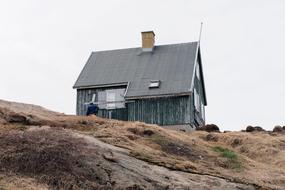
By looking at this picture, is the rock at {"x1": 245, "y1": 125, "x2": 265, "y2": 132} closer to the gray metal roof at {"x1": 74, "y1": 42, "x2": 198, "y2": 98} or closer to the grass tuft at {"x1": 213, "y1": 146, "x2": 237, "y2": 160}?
the gray metal roof at {"x1": 74, "y1": 42, "x2": 198, "y2": 98}

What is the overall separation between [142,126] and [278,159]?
7397 mm

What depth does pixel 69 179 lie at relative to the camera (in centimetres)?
2162

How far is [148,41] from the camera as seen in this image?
172 ft

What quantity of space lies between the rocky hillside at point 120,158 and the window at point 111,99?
1228 cm

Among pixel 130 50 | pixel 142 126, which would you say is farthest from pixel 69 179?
pixel 130 50

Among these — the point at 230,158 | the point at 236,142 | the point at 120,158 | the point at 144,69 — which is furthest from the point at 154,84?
the point at 120,158

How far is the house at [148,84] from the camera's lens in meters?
46.5

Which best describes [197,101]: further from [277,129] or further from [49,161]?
[49,161]

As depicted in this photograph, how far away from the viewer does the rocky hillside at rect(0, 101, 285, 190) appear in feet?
72.0

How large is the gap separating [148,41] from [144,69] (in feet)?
10.9

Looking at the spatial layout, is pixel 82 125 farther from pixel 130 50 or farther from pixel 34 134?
pixel 130 50

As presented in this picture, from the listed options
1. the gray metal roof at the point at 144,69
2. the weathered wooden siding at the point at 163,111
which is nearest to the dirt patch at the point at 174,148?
the weathered wooden siding at the point at 163,111

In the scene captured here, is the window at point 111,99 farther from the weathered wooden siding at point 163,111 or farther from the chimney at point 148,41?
the chimney at point 148,41

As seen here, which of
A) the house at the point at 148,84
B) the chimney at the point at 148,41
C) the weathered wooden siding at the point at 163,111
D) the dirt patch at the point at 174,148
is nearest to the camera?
the dirt patch at the point at 174,148
